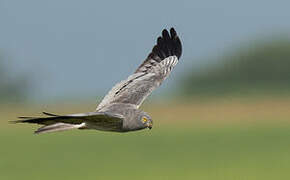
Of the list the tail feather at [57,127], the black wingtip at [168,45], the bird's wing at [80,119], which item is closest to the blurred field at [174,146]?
the black wingtip at [168,45]

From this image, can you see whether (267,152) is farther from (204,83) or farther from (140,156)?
(204,83)

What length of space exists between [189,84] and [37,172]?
39.9m

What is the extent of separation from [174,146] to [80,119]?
2331 cm

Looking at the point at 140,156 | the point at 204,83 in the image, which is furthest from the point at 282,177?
the point at 204,83

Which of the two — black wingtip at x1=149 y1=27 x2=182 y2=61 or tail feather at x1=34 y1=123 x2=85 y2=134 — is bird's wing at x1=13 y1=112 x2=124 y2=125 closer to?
tail feather at x1=34 y1=123 x2=85 y2=134

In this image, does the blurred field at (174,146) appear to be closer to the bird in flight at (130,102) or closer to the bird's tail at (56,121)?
the bird in flight at (130,102)

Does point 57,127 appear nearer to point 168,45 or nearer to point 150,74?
point 150,74

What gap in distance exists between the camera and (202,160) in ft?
96.6

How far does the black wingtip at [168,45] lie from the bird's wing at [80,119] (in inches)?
123

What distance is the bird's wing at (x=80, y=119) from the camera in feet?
33.6

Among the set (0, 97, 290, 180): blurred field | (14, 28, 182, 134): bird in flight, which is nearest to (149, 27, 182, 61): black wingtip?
(14, 28, 182, 134): bird in flight

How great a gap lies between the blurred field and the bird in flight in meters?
8.20

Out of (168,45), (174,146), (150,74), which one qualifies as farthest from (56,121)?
(174,146)

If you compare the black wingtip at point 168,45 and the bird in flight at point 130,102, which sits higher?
the black wingtip at point 168,45
